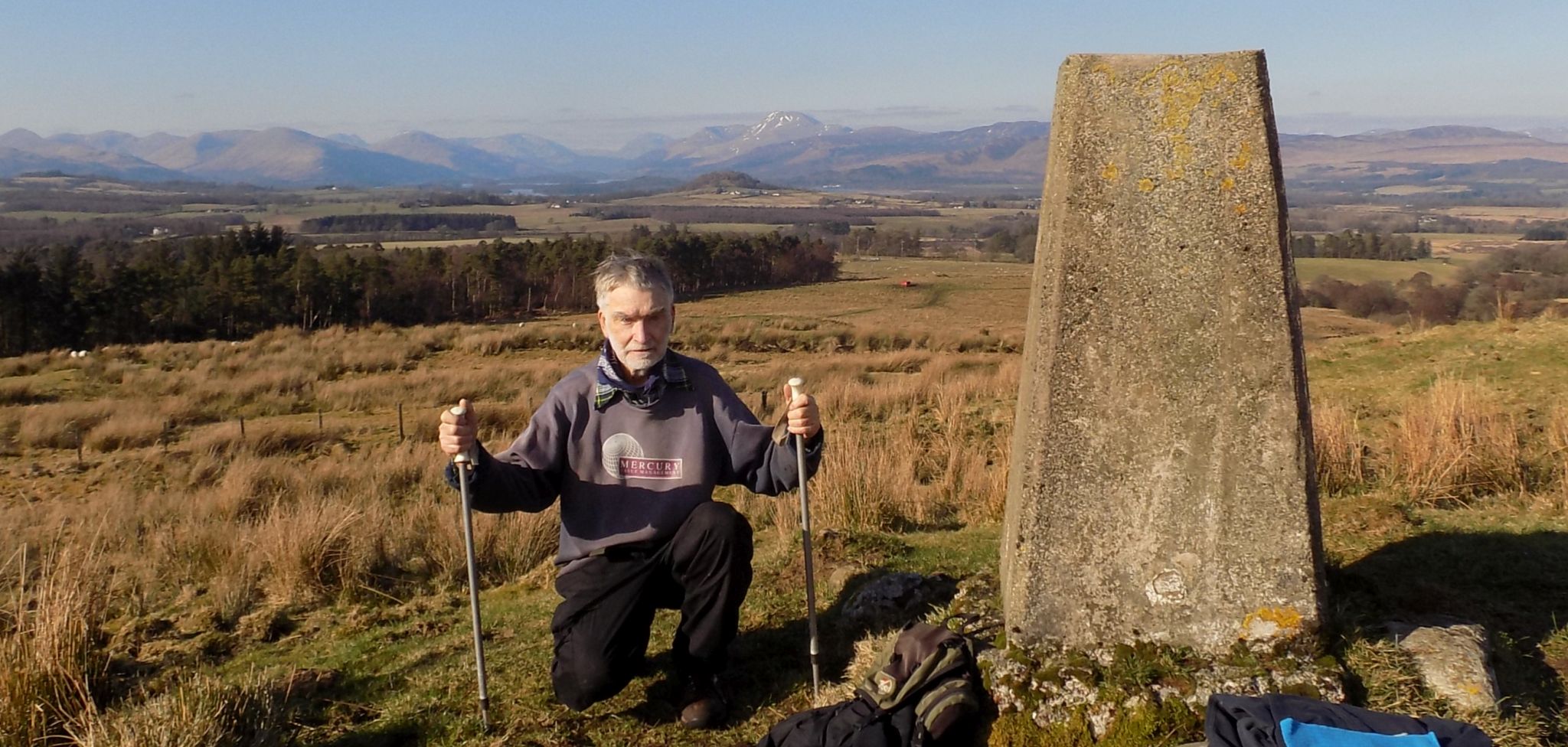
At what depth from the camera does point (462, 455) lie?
3.75 metres

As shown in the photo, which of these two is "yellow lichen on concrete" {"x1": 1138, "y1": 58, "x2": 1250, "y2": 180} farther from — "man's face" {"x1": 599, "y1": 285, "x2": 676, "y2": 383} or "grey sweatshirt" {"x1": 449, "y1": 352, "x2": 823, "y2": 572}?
"man's face" {"x1": 599, "y1": 285, "x2": 676, "y2": 383}

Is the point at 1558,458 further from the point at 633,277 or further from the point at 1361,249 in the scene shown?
the point at 1361,249

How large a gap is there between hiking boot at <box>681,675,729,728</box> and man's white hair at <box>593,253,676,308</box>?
155 centimetres

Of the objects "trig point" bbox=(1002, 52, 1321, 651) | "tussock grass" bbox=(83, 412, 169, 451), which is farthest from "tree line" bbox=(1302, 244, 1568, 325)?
"tussock grass" bbox=(83, 412, 169, 451)

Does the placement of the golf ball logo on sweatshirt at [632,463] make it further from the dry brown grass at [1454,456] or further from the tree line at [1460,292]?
the tree line at [1460,292]

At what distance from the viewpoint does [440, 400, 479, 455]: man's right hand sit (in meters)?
3.68

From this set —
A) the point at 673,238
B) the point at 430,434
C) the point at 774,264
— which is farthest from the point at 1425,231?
the point at 430,434

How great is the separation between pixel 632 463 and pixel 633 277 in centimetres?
76

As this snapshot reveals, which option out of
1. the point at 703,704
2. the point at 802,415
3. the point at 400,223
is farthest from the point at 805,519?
the point at 400,223

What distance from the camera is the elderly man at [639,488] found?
3959mm

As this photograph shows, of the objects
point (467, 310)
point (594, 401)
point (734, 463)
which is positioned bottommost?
point (467, 310)

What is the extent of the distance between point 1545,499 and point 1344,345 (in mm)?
11443

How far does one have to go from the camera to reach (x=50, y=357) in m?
30.7

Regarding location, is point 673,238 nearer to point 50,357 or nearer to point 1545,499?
point 50,357
